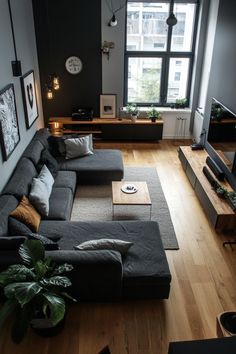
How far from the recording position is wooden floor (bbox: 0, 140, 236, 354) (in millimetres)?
2732

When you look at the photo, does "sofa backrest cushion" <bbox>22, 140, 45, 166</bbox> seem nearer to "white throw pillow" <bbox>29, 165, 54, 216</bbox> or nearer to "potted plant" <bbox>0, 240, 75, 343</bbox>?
"white throw pillow" <bbox>29, 165, 54, 216</bbox>

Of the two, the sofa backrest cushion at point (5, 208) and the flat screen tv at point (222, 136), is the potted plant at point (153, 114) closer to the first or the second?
the flat screen tv at point (222, 136)

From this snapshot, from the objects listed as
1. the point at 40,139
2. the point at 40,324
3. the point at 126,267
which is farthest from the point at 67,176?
the point at 40,324

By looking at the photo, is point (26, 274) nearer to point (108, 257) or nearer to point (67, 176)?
point (108, 257)

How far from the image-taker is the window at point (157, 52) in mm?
6449

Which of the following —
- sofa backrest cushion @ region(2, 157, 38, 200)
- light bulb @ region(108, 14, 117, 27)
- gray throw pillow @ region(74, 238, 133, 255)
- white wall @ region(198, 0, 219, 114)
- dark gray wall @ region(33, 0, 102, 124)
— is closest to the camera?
gray throw pillow @ region(74, 238, 133, 255)

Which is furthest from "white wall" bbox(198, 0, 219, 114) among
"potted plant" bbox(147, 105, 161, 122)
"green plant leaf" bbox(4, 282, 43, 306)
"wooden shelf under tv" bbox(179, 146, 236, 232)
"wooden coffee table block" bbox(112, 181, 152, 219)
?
"green plant leaf" bbox(4, 282, 43, 306)

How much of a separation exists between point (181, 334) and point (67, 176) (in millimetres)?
2870

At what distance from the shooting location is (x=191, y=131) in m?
7.35

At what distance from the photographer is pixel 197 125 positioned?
6883 mm

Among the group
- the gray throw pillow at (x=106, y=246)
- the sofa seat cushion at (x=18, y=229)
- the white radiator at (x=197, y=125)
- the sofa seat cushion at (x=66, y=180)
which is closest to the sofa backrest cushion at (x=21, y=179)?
the sofa seat cushion at (x=66, y=180)

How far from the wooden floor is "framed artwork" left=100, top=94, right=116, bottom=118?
12.1 feet

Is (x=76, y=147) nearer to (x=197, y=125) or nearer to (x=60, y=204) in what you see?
(x=60, y=204)

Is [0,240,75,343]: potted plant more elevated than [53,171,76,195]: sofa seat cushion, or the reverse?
[0,240,75,343]: potted plant
